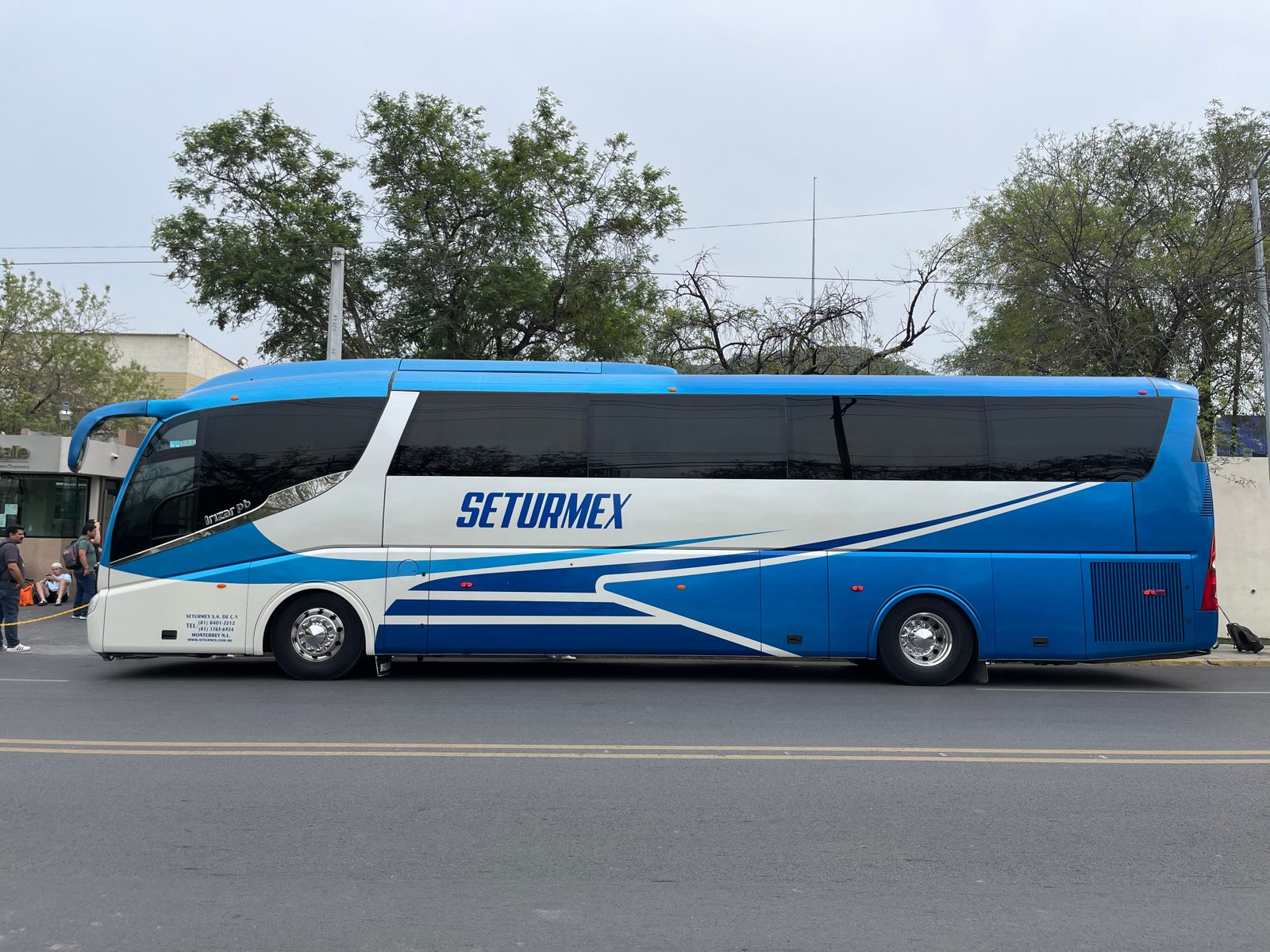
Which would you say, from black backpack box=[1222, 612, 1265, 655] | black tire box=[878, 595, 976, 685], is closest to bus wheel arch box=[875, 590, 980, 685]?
black tire box=[878, 595, 976, 685]

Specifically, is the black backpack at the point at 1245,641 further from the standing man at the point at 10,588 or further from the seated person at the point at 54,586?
the seated person at the point at 54,586

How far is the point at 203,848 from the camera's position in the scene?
17.0 feet

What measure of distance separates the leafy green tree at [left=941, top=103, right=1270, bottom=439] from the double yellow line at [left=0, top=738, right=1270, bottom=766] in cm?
1380

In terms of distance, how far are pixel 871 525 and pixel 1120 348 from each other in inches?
431

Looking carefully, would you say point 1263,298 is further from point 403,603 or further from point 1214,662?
point 403,603

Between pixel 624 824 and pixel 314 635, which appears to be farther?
pixel 314 635

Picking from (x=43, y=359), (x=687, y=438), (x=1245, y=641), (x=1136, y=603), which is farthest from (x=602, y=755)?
(x=43, y=359)

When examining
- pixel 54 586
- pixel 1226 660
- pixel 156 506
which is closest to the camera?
pixel 156 506

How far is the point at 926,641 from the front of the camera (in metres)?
11.7

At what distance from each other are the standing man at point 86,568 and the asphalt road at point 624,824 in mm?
9582

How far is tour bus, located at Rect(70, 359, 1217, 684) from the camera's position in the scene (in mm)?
11391

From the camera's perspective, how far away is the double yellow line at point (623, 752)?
7.35 m

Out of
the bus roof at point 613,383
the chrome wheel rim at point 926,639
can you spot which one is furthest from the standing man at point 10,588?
the chrome wheel rim at point 926,639

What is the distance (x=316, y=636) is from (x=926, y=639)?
6.68 meters
